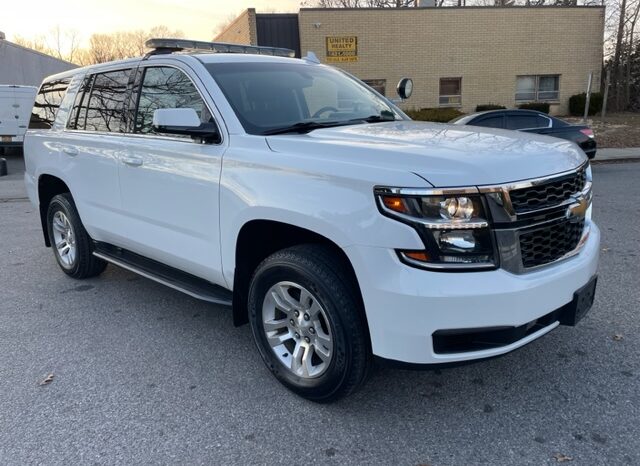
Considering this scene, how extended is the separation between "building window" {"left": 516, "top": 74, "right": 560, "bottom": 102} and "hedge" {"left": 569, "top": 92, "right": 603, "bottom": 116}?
975 millimetres

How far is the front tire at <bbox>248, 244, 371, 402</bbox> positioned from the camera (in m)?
2.68

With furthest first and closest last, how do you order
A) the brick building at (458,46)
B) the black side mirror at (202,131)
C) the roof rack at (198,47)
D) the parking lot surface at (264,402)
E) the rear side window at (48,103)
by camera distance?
the brick building at (458,46), the rear side window at (48,103), the roof rack at (198,47), the black side mirror at (202,131), the parking lot surface at (264,402)

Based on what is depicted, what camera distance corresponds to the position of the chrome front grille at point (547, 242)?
100 inches

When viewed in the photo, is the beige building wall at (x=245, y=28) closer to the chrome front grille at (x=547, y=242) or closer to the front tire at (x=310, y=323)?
the front tire at (x=310, y=323)

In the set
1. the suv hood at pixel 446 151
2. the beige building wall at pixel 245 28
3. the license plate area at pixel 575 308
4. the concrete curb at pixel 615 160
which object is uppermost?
the beige building wall at pixel 245 28

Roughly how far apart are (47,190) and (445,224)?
463 cm

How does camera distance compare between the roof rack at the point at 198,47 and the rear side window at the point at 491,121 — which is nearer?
the roof rack at the point at 198,47

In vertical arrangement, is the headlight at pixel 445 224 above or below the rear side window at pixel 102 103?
below

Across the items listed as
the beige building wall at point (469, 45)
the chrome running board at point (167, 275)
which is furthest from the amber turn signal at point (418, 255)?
the beige building wall at point (469, 45)

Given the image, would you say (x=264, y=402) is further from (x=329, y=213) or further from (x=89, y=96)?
(x=89, y=96)

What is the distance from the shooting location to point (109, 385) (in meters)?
3.29

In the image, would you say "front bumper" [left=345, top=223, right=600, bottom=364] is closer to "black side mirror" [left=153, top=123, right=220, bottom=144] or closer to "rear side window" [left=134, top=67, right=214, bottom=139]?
"black side mirror" [left=153, top=123, right=220, bottom=144]

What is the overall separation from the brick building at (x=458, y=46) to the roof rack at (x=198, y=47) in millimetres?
19052

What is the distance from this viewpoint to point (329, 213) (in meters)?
2.63
